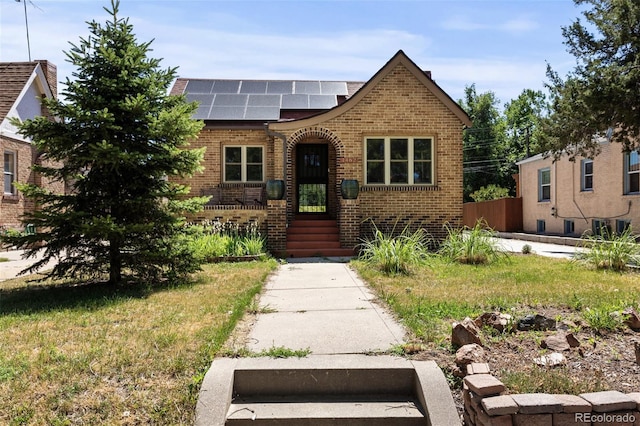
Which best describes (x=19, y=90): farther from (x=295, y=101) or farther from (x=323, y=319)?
(x=323, y=319)

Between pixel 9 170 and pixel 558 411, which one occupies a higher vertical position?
pixel 9 170

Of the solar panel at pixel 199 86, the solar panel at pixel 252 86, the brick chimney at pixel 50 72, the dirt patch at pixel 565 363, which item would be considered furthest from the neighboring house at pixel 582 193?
the brick chimney at pixel 50 72

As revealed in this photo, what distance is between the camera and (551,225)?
22.6m

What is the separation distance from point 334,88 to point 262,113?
3490 millimetres

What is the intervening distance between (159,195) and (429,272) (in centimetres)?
516

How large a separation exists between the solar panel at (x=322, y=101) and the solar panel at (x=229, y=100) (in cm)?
229

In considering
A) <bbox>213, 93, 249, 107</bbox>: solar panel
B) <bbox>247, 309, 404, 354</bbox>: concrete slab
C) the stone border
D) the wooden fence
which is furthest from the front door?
the wooden fence

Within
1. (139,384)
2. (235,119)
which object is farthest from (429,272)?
(235,119)

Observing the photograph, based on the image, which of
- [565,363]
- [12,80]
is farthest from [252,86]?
[565,363]

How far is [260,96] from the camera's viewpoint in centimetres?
1672

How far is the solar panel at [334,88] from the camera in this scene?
17266 millimetres

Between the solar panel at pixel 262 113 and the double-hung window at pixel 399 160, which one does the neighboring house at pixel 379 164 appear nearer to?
the double-hung window at pixel 399 160

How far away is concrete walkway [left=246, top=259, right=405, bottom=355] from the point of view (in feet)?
15.4

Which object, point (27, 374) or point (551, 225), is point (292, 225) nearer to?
point (27, 374)
